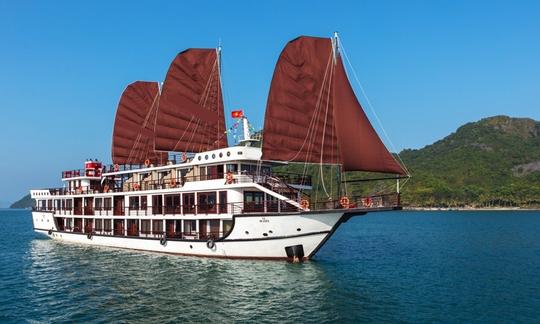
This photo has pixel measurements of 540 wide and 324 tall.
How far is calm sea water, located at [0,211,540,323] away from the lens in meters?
18.2

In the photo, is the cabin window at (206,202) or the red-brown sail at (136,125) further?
the red-brown sail at (136,125)

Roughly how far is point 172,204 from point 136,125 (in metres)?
14.6

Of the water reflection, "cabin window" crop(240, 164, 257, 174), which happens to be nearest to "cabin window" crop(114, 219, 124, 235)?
the water reflection

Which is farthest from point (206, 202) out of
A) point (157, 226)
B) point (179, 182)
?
point (157, 226)

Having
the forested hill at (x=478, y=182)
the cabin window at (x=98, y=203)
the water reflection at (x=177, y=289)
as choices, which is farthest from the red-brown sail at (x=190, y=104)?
the forested hill at (x=478, y=182)

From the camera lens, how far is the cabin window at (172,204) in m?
32.7

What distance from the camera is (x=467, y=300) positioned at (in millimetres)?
20562

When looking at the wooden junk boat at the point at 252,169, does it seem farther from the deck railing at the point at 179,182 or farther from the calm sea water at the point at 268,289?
the calm sea water at the point at 268,289

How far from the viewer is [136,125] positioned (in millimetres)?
44812

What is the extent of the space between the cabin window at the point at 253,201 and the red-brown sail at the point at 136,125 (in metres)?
17.3

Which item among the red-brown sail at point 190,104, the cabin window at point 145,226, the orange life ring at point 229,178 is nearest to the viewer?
the orange life ring at point 229,178

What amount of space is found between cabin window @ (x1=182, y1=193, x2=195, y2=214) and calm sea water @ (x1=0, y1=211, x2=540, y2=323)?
3.38 m

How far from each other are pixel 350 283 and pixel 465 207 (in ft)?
489

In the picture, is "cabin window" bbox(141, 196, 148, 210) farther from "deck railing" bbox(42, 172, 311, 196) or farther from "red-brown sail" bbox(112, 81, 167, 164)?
"red-brown sail" bbox(112, 81, 167, 164)
